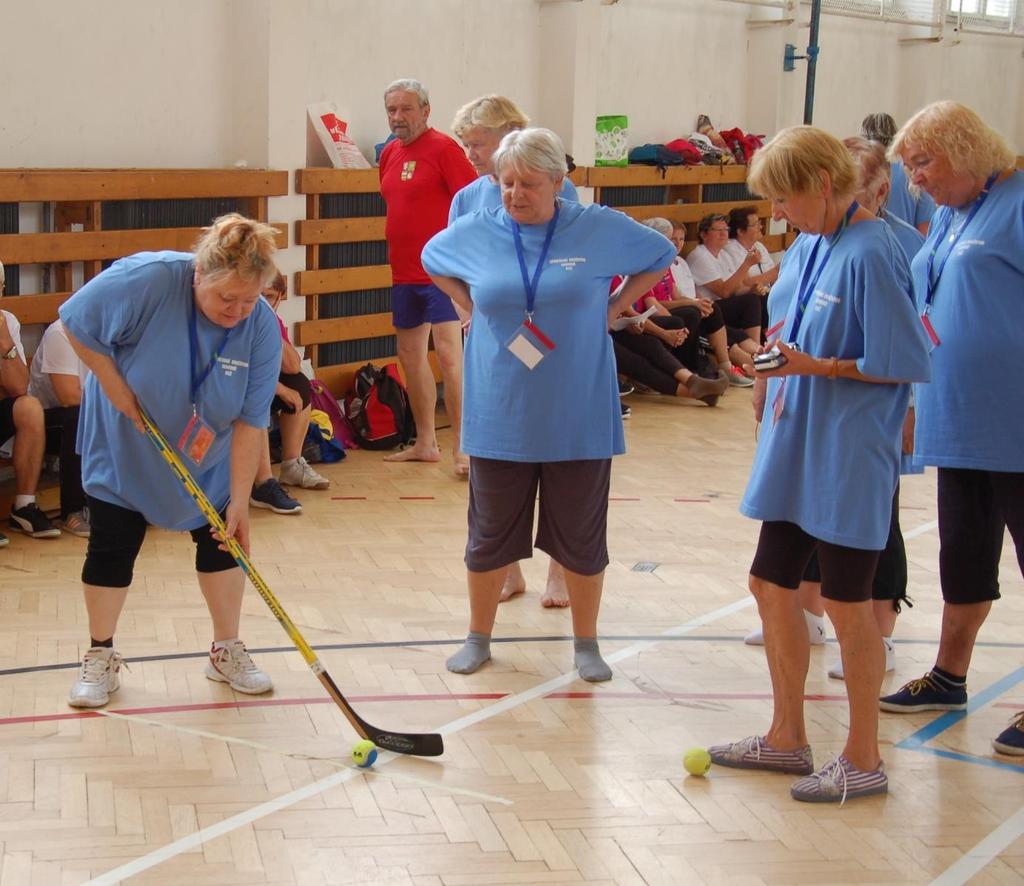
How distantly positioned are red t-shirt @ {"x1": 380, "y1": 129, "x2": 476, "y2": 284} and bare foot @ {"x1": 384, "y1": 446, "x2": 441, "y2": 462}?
858 mm

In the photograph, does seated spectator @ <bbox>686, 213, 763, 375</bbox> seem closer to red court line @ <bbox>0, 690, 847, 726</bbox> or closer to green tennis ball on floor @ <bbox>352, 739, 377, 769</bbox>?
red court line @ <bbox>0, 690, 847, 726</bbox>

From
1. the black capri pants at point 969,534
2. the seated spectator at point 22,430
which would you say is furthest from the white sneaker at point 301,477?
the black capri pants at point 969,534

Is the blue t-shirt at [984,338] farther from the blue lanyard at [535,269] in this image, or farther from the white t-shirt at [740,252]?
the white t-shirt at [740,252]

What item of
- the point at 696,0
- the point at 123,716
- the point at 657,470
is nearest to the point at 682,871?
the point at 123,716

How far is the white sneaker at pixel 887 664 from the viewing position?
418 centimetres

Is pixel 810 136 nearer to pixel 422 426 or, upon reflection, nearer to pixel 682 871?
pixel 682 871

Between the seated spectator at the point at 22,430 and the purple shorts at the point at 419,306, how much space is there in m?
1.89

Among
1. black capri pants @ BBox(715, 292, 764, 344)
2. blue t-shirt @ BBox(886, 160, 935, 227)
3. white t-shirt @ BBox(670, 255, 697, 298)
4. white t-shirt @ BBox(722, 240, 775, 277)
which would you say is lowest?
black capri pants @ BBox(715, 292, 764, 344)

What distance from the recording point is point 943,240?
371 cm

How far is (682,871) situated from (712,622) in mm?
1798

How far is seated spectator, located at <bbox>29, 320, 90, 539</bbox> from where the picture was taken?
224 inches

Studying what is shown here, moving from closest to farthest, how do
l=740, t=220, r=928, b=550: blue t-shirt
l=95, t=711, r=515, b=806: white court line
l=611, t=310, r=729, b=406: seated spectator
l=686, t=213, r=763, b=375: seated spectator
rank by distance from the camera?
l=740, t=220, r=928, b=550: blue t-shirt → l=95, t=711, r=515, b=806: white court line → l=611, t=310, r=729, b=406: seated spectator → l=686, t=213, r=763, b=375: seated spectator

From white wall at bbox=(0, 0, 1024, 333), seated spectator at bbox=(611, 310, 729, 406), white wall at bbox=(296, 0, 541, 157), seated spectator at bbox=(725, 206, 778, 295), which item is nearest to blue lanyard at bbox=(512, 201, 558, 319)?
white wall at bbox=(0, 0, 1024, 333)

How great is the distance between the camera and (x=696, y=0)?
1119cm
